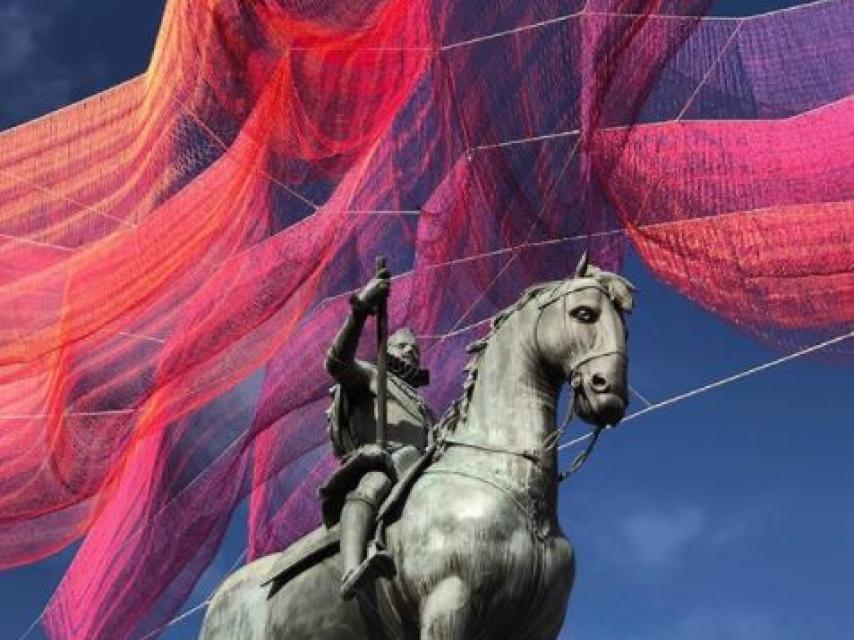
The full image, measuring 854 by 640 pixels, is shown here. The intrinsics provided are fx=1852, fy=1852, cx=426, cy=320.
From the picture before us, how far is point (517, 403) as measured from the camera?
7727 millimetres

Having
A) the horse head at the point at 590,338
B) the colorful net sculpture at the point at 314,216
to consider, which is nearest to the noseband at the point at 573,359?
the horse head at the point at 590,338

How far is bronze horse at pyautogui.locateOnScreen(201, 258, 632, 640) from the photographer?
7.29 metres

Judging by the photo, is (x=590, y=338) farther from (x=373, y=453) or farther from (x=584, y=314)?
(x=373, y=453)

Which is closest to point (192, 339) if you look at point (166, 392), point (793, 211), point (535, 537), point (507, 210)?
point (166, 392)

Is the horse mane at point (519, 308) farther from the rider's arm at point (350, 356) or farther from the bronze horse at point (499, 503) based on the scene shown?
the rider's arm at point (350, 356)

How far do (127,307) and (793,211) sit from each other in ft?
15.8

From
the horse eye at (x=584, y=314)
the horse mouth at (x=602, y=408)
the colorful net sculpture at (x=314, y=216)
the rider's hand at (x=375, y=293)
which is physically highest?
the rider's hand at (x=375, y=293)

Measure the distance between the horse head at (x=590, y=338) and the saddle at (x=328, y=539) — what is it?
2.35 feet

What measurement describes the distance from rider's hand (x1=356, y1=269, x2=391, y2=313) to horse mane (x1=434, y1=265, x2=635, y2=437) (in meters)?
0.45

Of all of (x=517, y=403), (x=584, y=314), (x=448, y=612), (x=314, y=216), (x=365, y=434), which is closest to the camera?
(x=448, y=612)

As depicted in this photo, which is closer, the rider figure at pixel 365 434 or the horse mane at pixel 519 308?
the rider figure at pixel 365 434

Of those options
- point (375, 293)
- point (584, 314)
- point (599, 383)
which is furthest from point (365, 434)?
point (599, 383)

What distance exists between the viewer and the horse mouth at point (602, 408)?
23.8 ft

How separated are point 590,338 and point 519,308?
0.54m
